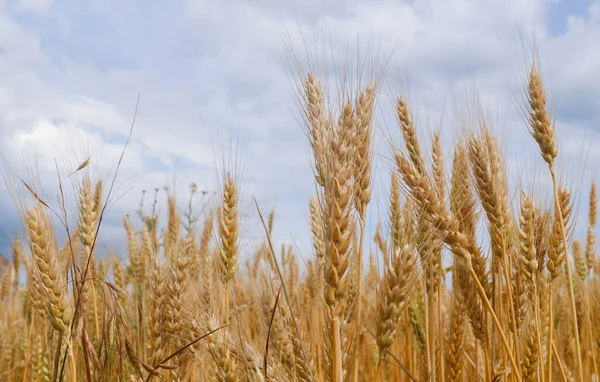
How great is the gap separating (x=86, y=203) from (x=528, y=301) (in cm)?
206

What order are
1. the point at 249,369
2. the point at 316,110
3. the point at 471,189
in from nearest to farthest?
the point at 249,369 < the point at 316,110 < the point at 471,189

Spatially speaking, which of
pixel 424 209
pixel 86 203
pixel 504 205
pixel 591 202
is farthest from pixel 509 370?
pixel 591 202

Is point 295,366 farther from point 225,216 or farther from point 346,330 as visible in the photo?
Result: point 225,216

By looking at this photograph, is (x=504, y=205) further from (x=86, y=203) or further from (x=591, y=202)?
(x=591, y=202)

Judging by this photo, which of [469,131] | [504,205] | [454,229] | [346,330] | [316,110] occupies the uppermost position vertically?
[469,131]

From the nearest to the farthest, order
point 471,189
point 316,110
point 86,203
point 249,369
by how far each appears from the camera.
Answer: point 249,369 < point 316,110 < point 471,189 < point 86,203

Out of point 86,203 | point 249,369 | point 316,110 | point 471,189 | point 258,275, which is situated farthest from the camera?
point 86,203

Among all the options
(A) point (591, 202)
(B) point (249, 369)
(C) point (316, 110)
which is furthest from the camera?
(A) point (591, 202)

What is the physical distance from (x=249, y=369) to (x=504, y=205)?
128 centimetres

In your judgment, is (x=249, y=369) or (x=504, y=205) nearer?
(x=249, y=369)

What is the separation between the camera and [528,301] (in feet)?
7.98

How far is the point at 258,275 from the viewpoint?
230cm

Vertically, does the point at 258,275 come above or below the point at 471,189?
below

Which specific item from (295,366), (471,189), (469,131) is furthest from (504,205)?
(295,366)
